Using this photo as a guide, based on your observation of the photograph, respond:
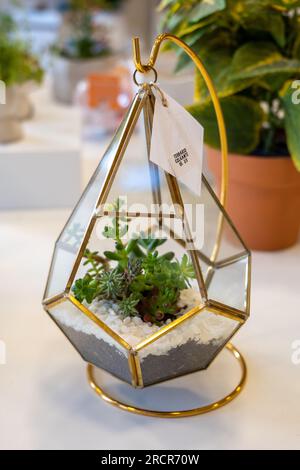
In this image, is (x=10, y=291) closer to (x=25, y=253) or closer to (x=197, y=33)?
(x=25, y=253)

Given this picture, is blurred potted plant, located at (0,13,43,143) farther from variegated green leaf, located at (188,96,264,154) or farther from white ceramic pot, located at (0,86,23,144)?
variegated green leaf, located at (188,96,264,154)

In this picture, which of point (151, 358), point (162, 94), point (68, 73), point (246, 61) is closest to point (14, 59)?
point (68, 73)

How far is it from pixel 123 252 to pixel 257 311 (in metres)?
0.28

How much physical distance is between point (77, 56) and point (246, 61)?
96 cm

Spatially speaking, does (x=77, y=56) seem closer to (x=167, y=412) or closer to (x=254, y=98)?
(x=254, y=98)

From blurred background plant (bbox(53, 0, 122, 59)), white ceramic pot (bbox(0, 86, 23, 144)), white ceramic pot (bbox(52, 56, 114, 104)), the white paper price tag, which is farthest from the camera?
blurred background plant (bbox(53, 0, 122, 59))

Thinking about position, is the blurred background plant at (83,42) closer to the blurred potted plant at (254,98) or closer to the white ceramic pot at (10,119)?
the white ceramic pot at (10,119)

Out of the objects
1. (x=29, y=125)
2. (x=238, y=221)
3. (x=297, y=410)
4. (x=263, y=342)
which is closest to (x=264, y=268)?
(x=238, y=221)

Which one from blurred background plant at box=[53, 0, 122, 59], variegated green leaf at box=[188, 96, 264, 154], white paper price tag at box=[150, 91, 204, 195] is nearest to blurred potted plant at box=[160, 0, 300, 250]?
variegated green leaf at box=[188, 96, 264, 154]

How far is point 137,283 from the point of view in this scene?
0.70 m

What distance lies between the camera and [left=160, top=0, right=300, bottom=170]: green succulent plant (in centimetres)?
94

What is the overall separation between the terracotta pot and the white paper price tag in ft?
1.14

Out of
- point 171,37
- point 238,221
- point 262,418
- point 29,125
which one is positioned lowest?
point 262,418

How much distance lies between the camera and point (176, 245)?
2.72 feet
